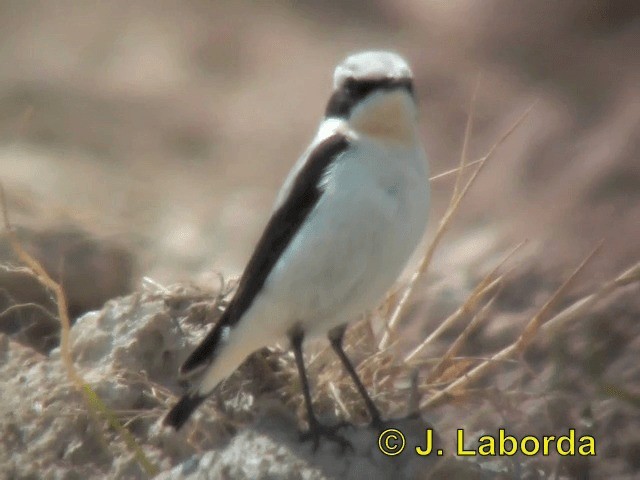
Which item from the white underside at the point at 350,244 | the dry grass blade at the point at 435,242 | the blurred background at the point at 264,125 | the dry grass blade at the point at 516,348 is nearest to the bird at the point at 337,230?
the white underside at the point at 350,244

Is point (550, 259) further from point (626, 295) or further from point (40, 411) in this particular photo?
point (40, 411)

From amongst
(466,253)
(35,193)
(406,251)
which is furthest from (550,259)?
(35,193)

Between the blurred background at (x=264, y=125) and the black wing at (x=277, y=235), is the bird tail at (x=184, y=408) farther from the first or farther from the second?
→ the blurred background at (x=264, y=125)

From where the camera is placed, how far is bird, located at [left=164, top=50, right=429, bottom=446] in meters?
3.68

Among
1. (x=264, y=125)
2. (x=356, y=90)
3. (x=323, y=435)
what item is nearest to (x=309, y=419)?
(x=323, y=435)

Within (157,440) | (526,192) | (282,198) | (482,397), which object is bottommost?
(526,192)

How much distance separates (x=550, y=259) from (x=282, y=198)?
2.33m

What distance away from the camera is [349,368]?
4105 mm

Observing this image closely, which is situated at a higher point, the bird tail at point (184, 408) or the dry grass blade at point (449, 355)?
the bird tail at point (184, 408)

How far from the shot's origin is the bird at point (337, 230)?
12.1ft

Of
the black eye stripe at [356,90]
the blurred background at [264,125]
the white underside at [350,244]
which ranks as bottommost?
the blurred background at [264,125]

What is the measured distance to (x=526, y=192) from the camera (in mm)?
6957

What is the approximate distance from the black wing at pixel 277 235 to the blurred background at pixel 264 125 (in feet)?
5.62

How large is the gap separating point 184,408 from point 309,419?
35cm
